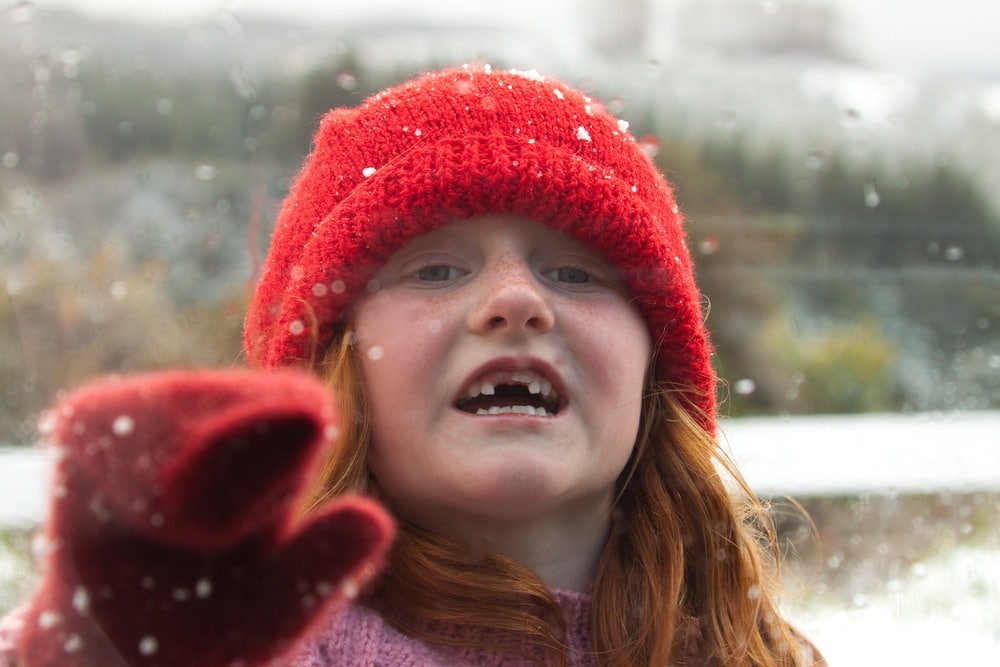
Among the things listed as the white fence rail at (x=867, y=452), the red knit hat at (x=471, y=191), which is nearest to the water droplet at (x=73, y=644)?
the red knit hat at (x=471, y=191)

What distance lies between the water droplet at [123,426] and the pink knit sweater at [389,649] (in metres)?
0.29

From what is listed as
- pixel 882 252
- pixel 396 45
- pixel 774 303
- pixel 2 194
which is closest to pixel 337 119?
pixel 396 45

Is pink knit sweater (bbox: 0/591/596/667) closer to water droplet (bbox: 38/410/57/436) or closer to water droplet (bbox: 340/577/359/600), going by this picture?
water droplet (bbox: 340/577/359/600)

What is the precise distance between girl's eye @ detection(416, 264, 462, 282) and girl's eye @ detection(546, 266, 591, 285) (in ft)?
0.27

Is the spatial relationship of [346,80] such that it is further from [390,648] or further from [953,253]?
[953,253]

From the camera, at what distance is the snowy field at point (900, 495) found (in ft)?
3.68

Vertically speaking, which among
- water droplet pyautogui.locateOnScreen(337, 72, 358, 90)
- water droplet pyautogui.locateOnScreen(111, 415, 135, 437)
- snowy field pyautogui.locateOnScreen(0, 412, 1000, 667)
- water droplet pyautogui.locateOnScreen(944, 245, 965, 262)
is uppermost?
water droplet pyautogui.locateOnScreen(337, 72, 358, 90)

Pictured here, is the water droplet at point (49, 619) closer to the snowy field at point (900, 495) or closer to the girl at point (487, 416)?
the girl at point (487, 416)

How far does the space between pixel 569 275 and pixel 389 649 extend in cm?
36

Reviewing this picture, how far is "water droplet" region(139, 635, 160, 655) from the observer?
504 millimetres

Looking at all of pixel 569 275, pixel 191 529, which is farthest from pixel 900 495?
pixel 191 529

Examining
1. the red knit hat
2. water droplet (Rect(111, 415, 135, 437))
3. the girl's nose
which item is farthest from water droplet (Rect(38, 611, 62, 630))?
the girl's nose

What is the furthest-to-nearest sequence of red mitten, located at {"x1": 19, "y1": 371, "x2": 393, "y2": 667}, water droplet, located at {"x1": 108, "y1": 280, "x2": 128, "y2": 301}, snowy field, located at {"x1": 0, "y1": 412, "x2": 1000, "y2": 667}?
1. snowy field, located at {"x1": 0, "y1": 412, "x2": 1000, "y2": 667}
2. water droplet, located at {"x1": 108, "y1": 280, "x2": 128, "y2": 301}
3. red mitten, located at {"x1": 19, "y1": 371, "x2": 393, "y2": 667}

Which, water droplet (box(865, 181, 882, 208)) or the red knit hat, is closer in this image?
the red knit hat
